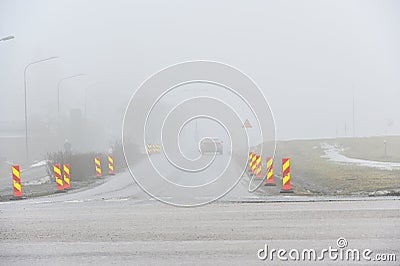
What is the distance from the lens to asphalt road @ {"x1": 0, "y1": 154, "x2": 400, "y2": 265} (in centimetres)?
901

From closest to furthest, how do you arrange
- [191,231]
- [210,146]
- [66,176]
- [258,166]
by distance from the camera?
[191,231] < [66,176] < [258,166] < [210,146]

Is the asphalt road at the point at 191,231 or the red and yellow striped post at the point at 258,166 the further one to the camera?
the red and yellow striped post at the point at 258,166

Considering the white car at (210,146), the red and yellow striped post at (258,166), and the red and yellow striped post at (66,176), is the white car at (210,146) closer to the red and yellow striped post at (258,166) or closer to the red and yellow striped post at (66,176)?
the red and yellow striped post at (258,166)

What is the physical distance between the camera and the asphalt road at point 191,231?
9008 mm

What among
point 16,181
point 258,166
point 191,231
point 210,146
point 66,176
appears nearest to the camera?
point 191,231

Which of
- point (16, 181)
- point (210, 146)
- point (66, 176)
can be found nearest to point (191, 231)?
point (16, 181)

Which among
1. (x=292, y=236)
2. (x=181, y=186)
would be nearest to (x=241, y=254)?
(x=292, y=236)

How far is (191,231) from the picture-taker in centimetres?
1123

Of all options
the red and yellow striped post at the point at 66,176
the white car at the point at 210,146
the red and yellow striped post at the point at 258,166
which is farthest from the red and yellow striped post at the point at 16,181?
the white car at the point at 210,146

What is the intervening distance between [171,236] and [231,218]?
2568 mm

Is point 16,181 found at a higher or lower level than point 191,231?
higher

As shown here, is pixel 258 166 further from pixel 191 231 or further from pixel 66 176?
pixel 191 231

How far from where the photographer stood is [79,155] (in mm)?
34438

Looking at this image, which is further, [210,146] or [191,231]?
[210,146]
